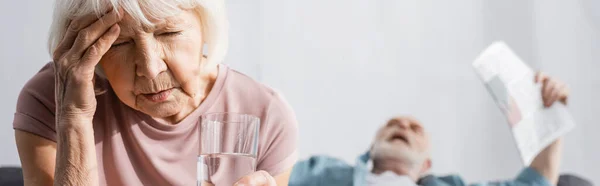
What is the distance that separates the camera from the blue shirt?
228cm

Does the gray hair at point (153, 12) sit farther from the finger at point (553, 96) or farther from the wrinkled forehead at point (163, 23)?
the finger at point (553, 96)

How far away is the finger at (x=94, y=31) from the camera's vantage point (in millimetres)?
923

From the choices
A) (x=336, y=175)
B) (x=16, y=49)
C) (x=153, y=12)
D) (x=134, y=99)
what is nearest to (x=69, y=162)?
(x=134, y=99)

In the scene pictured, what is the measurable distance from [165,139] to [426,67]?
5.22 ft

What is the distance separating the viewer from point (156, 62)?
0.96 m

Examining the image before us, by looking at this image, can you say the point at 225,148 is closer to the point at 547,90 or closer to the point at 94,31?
the point at 94,31

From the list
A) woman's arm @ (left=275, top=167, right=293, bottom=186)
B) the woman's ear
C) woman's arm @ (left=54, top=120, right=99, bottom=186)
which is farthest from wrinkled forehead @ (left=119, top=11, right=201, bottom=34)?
the woman's ear

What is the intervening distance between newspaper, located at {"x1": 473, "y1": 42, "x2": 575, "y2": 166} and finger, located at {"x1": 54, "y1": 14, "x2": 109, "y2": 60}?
1.29 metres

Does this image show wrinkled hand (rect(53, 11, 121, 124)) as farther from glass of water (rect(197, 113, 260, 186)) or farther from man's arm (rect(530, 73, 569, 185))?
man's arm (rect(530, 73, 569, 185))

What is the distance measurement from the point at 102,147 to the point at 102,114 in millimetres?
49

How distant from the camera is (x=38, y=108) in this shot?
1041 mm

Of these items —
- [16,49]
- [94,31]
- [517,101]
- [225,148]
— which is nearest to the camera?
[225,148]

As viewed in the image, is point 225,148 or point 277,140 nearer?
point 225,148

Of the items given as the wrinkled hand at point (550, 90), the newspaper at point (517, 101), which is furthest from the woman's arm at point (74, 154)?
the wrinkled hand at point (550, 90)
